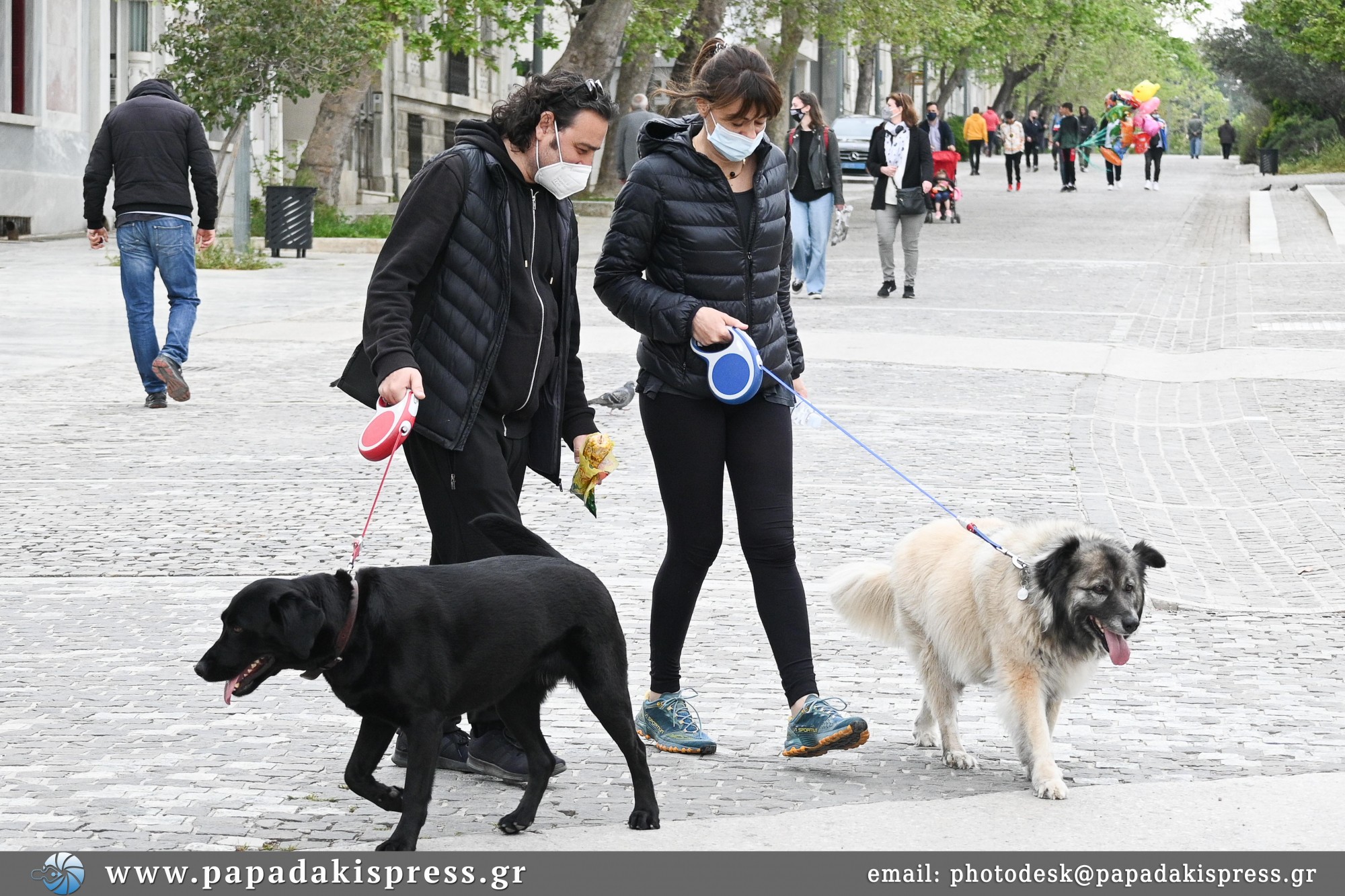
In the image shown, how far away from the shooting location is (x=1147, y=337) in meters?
15.1

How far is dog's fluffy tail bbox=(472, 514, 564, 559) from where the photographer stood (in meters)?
4.43

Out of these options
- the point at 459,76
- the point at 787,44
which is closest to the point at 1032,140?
the point at 459,76

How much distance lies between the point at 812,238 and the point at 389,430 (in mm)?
13874

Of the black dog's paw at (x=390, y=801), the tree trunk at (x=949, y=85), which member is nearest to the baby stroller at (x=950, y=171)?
the black dog's paw at (x=390, y=801)

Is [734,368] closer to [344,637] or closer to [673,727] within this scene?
[673,727]

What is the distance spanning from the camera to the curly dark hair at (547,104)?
14.9 ft

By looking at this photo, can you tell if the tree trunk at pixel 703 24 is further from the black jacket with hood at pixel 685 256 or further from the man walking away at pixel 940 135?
the black jacket with hood at pixel 685 256

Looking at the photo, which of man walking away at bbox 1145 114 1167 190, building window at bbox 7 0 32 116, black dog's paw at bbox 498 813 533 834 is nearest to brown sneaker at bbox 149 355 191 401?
black dog's paw at bbox 498 813 533 834

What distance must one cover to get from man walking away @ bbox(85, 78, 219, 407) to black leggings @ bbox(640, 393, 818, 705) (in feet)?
22.3

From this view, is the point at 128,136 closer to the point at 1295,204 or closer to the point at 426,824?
the point at 426,824

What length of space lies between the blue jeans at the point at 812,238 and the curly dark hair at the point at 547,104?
12699mm

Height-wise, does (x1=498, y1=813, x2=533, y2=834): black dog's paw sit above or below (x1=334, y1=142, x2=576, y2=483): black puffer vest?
below

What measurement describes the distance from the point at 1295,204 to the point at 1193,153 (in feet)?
139

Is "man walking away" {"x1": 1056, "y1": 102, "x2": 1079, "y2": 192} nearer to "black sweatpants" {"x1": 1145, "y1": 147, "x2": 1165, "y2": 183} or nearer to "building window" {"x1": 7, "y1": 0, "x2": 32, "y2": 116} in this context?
"black sweatpants" {"x1": 1145, "y1": 147, "x2": 1165, "y2": 183}
